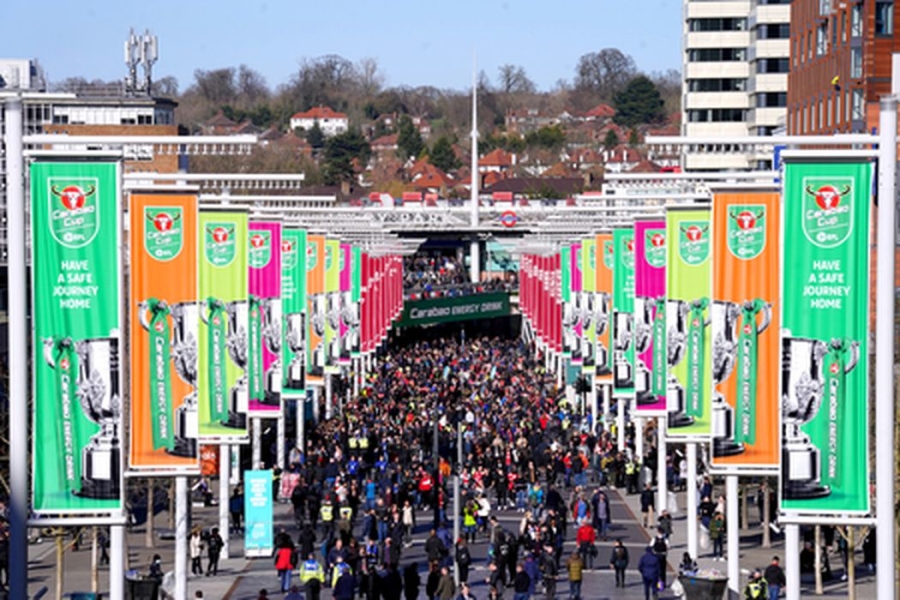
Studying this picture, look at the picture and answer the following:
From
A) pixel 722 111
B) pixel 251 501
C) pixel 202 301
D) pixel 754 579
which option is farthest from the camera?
pixel 722 111

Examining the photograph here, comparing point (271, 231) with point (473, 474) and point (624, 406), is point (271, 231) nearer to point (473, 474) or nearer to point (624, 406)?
point (473, 474)

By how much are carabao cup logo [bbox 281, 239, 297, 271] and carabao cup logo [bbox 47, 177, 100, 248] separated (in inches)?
848

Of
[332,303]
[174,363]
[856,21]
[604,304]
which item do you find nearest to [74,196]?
[174,363]

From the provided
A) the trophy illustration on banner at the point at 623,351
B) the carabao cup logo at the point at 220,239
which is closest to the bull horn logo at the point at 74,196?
the carabao cup logo at the point at 220,239

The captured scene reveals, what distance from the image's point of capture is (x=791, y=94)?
71625 mm

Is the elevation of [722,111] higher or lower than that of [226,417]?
higher

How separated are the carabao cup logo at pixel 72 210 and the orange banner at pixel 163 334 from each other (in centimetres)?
509

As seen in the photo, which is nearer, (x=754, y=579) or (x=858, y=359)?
(x=858, y=359)

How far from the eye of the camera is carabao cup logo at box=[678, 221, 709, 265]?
28.6m

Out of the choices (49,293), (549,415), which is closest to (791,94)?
(549,415)

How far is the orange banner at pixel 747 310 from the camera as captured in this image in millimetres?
23766

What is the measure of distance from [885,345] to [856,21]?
3923 cm

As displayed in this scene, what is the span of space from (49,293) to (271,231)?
648 inches

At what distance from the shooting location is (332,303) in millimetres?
52531
